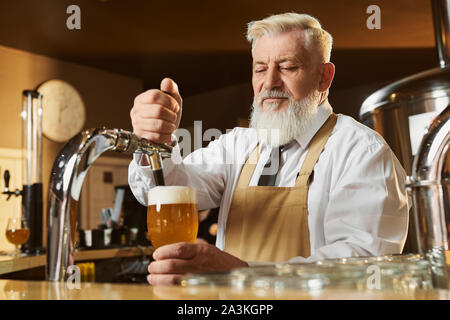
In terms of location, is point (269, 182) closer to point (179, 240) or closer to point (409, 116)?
point (179, 240)

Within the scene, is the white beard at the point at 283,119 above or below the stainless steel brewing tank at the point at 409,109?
below

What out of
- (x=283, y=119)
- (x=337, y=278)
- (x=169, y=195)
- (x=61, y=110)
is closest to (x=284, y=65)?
(x=283, y=119)

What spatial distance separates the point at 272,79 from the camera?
1.77 meters

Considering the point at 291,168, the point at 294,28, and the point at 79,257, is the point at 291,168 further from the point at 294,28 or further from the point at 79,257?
the point at 79,257

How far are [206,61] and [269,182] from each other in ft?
8.98

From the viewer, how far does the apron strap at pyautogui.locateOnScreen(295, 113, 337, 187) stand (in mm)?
1642

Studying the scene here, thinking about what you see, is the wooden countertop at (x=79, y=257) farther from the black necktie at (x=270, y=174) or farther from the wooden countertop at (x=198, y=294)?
the wooden countertop at (x=198, y=294)

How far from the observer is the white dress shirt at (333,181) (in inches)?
54.7

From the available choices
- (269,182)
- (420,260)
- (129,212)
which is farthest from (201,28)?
(420,260)

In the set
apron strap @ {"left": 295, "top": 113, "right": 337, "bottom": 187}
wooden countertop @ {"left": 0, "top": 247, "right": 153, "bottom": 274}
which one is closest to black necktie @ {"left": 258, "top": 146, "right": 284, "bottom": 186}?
apron strap @ {"left": 295, "top": 113, "right": 337, "bottom": 187}

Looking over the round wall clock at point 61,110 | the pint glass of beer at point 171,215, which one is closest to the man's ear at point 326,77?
the pint glass of beer at point 171,215

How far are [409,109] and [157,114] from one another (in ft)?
6.54

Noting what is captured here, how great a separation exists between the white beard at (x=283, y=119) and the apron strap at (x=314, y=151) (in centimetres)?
6
